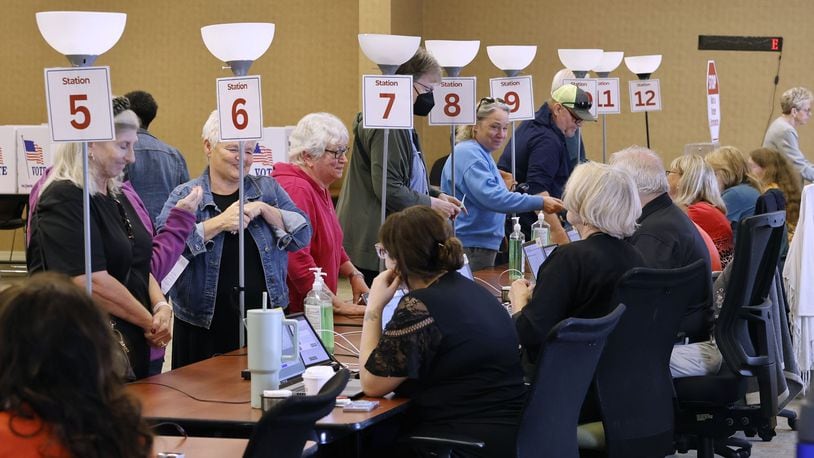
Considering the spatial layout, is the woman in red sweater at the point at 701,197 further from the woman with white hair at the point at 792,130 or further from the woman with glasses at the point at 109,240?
the woman with white hair at the point at 792,130

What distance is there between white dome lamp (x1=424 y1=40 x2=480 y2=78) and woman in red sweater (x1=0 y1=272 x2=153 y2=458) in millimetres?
3553

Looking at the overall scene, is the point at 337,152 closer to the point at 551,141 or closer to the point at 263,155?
the point at 551,141

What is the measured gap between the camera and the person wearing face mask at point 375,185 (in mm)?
4566

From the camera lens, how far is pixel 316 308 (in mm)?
3293

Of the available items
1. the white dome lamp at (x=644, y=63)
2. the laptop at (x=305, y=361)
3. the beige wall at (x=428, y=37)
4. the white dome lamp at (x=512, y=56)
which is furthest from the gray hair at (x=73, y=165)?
the beige wall at (x=428, y=37)

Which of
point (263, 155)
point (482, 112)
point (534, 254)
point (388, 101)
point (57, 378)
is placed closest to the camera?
point (57, 378)

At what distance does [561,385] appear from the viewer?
2732 mm

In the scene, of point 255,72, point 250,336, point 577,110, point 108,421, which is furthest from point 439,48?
point 255,72

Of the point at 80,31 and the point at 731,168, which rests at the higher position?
the point at 80,31

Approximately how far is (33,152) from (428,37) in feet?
12.3

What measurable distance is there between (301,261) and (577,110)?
2.66 metres

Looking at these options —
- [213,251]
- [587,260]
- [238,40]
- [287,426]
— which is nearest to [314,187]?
[213,251]

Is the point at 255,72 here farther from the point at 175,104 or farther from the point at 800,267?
the point at 800,267

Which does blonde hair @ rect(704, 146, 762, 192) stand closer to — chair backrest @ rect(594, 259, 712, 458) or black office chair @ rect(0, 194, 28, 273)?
chair backrest @ rect(594, 259, 712, 458)
